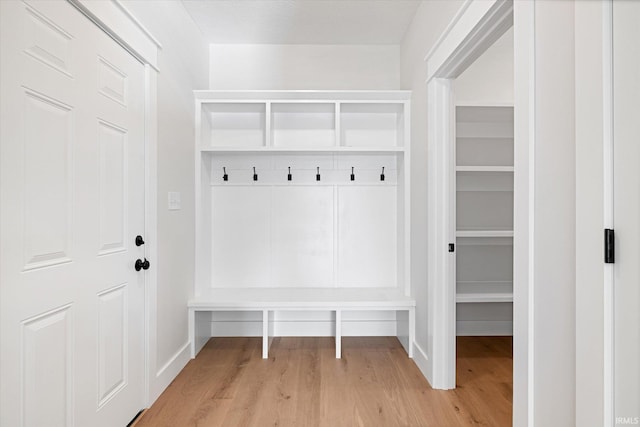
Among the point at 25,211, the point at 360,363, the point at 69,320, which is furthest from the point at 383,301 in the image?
the point at 25,211

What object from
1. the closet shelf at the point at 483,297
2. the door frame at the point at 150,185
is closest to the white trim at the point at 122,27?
the door frame at the point at 150,185

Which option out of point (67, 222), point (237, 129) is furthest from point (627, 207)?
point (237, 129)

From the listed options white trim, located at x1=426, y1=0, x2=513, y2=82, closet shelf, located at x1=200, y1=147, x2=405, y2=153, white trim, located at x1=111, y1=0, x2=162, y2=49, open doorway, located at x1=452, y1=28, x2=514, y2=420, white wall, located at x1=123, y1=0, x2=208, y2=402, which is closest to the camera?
white trim, located at x1=426, y1=0, x2=513, y2=82

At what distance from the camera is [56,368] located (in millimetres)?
1473

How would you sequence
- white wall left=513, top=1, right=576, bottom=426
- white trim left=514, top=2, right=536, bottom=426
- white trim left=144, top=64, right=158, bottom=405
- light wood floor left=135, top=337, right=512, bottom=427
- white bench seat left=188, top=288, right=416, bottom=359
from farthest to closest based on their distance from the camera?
1. white bench seat left=188, top=288, right=416, bottom=359
2. white trim left=144, top=64, right=158, bottom=405
3. light wood floor left=135, top=337, right=512, bottom=427
4. white trim left=514, top=2, right=536, bottom=426
5. white wall left=513, top=1, right=576, bottom=426

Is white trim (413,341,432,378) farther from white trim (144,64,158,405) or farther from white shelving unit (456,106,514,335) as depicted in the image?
white trim (144,64,158,405)

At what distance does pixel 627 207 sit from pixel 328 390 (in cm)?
203

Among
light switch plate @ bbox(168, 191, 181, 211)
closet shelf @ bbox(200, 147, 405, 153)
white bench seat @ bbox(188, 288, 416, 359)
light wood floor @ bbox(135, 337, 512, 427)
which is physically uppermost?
closet shelf @ bbox(200, 147, 405, 153)

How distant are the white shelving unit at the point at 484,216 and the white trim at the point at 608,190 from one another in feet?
7.72

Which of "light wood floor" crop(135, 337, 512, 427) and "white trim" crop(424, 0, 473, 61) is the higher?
"white trim" crop(424, 0, 473, 61)

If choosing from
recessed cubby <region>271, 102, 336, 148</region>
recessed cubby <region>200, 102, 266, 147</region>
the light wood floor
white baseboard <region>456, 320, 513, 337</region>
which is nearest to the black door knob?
the light wood floor

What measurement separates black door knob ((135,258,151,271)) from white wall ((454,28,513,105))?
2.95 metres

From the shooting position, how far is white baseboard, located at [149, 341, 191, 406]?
2312mm

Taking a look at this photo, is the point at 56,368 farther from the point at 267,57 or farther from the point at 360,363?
the point at 267,57
